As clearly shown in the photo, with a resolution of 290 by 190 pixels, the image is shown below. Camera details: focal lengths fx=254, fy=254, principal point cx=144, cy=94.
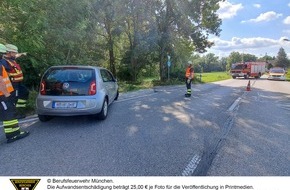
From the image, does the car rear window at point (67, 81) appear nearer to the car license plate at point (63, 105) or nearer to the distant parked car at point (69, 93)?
the distant parked car at point (69, 93)

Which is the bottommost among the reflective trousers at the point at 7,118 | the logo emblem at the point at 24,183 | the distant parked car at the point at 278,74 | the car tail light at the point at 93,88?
the distant parked car at the point at 278,74

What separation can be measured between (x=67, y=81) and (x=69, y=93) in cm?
33

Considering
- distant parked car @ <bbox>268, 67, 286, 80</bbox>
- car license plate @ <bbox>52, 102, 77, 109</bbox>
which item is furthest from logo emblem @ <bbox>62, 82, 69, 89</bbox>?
distant parked car @ <bbox>268, 67, 286, 80</bbox>

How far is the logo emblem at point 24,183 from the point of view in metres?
3.33

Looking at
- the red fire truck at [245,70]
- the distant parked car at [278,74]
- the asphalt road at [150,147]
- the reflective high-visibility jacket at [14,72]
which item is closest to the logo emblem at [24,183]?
the asphalt road at [150,147]

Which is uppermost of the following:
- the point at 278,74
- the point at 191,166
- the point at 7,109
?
the point at 7,109

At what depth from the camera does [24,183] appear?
3400 mm

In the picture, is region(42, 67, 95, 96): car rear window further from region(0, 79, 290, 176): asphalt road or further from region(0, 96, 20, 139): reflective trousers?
region(0, 96, 20, 139): reflective trousers

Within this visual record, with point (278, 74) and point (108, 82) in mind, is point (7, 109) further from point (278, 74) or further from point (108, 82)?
point (278, 74)

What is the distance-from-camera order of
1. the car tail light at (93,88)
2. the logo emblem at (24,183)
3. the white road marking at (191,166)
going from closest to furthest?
the logo emblem at (24,183) → the white road marking at (191,166) → the car tail light at (93,88)

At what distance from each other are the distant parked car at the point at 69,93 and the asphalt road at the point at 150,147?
40 centimetres

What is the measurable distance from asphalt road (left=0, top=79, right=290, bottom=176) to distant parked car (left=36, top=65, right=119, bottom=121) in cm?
40

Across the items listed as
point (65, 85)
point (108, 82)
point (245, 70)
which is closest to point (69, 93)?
point (65, 85)

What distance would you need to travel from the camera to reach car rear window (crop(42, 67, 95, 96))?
20.6 feet
